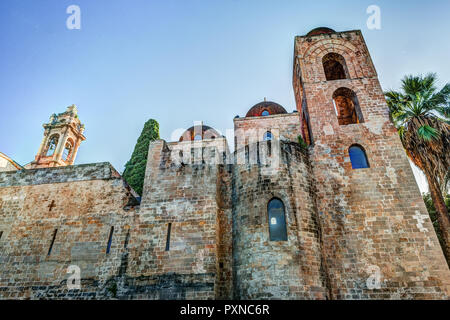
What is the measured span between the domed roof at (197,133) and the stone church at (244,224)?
323 inches

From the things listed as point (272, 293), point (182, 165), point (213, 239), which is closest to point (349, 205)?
point (272, 293)

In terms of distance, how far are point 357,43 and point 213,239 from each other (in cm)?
1436

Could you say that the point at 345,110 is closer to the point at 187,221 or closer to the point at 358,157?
the point at 358,157

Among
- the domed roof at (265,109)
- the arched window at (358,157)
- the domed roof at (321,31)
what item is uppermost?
the domed roof at (321,31)

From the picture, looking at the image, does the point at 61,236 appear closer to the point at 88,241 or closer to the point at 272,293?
the point at 88,241

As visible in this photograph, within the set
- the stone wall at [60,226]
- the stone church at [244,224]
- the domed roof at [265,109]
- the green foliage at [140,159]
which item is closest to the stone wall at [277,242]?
the stone church at [244,224]

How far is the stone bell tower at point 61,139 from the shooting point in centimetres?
3384


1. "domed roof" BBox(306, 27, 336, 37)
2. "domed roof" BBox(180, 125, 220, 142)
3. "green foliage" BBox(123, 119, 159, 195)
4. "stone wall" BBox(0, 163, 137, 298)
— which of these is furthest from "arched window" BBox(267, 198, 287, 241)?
"domed roof" BBox(306, 27, 336, 37)

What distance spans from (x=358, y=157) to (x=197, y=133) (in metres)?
12.7

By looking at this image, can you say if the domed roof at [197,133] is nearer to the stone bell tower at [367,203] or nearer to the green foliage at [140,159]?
the green foliage at [140,159]

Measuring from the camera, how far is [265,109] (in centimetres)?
1995

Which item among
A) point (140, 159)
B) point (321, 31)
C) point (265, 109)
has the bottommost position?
point (140, 159)

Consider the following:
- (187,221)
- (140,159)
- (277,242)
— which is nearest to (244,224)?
(277,242)

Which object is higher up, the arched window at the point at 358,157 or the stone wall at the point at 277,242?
the arched window at the point at 358,157
